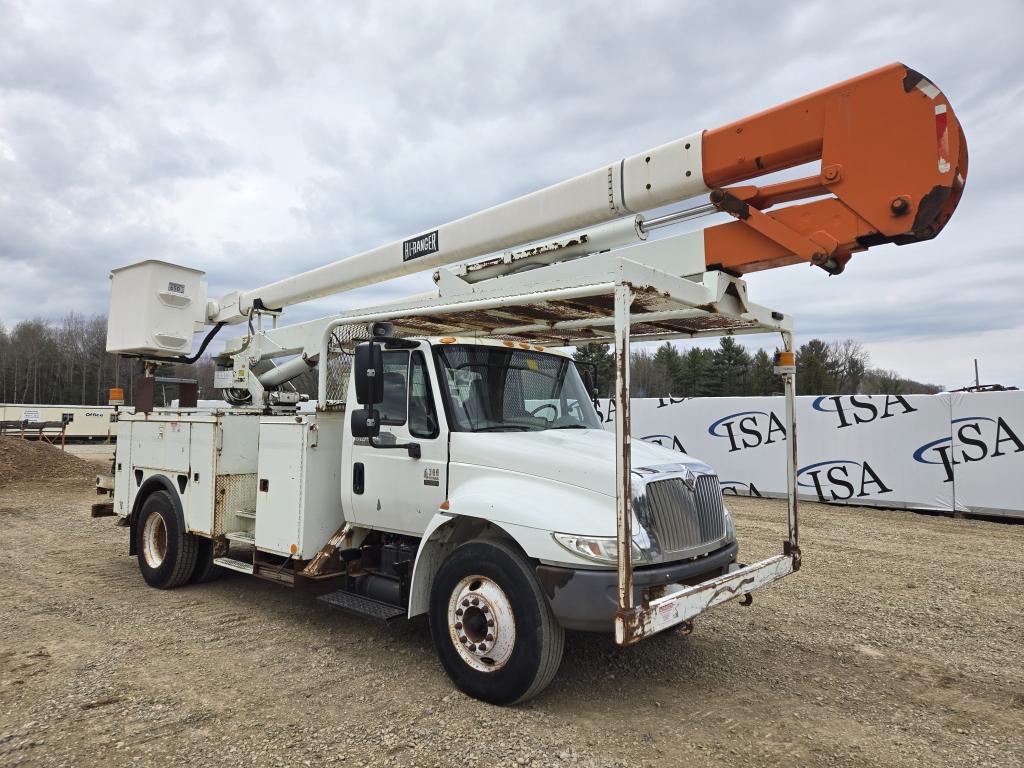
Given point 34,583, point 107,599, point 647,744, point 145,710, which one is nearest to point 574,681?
point 647,744

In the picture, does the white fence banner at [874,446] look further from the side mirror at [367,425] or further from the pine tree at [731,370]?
the pine tree at [731,370]

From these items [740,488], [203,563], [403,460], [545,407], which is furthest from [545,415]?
[740,488]

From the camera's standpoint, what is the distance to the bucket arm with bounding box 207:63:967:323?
3582mm

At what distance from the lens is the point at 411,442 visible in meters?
4.82

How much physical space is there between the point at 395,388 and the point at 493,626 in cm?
196

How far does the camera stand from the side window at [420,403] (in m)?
4.77

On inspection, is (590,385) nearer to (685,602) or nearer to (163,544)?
(685,602)

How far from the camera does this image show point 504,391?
4980 mm

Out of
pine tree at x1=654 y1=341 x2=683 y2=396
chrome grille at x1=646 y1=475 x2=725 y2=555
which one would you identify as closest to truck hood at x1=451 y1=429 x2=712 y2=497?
chrome grille at x1=646 y1=475 x2=725 y2=555

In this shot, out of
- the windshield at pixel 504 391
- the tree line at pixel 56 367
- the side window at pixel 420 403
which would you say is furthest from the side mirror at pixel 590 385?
the tree line at pixel 56 367

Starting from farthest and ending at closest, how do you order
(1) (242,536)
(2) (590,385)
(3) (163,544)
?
(3) (163,544) → (1) (242,536) → (2) (590,385)

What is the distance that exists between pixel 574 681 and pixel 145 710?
9.06ft

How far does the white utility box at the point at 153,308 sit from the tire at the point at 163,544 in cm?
182

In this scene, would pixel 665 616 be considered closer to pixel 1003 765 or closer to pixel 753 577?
pixel 753 577
